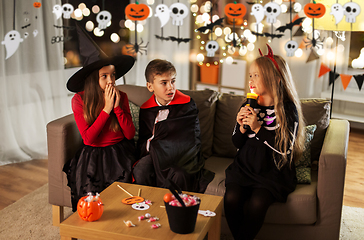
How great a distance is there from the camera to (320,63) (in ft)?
14.4

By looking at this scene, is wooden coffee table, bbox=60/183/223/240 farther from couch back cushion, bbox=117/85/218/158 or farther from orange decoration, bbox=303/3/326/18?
orange decoration, bbox=303/3/326/18

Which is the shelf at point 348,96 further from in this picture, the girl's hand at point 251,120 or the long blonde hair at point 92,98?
the long blonde hair at point 92,98

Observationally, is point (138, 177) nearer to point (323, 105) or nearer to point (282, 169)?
point (282, 169)

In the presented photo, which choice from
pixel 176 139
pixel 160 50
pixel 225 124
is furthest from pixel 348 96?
pixel 176 139

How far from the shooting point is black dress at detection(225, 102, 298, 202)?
1894mm

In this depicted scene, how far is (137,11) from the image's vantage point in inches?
121

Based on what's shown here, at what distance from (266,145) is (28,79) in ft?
7.54

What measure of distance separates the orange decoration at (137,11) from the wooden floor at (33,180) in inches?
58.1

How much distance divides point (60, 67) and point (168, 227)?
2507mm

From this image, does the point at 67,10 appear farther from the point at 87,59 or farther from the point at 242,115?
the point at 242,115

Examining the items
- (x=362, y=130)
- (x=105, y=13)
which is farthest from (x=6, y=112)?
(x=362, y=130)

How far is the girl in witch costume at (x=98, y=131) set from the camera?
2.09m

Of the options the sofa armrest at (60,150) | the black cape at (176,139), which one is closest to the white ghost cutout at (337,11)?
the black cape at (176,139)

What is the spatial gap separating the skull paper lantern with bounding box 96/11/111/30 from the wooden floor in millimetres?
1326
